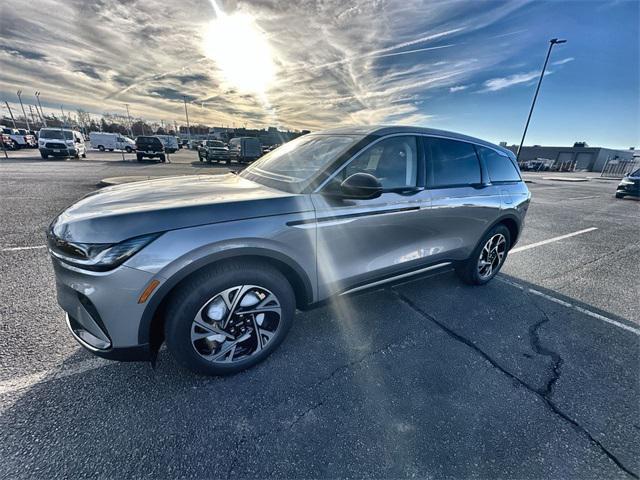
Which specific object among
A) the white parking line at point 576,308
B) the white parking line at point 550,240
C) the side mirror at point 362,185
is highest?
the side mirror at point 362,185

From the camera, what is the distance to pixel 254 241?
6.54ft

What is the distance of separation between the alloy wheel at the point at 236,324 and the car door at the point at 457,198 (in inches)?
73.0

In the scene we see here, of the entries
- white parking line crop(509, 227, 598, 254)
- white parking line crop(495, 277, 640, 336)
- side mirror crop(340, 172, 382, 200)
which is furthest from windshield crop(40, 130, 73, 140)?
white parking line crop(495, 277, 640, 336)

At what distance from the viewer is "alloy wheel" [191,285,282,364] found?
2.03 m

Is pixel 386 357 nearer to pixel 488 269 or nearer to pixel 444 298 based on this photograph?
pixel 444 298

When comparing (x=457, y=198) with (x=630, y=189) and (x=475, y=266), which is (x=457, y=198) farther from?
(x=630, y=189)

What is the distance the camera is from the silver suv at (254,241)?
176cm

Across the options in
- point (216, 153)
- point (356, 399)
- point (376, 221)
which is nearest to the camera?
point (356, 399)

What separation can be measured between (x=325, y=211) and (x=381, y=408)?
1.46m

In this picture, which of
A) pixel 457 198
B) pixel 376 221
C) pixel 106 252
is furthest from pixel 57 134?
pixel 457 198

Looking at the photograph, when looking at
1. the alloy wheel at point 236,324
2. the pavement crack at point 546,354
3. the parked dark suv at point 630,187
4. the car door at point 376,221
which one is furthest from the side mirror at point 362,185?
the parked dark suv at point 630,187

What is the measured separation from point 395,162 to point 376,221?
74 centimetres

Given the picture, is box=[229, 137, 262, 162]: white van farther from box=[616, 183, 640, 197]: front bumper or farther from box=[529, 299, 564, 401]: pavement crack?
box=[529, 299, 564, 401]: pavement crack

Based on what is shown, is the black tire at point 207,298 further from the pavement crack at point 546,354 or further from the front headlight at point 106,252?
the pavement crack at point 546,354
